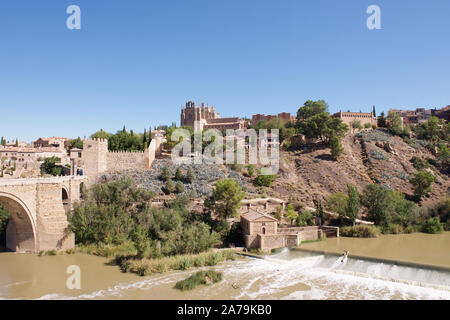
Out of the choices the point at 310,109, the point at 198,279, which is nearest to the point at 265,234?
the point at 198,279

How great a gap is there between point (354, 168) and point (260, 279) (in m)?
23.0

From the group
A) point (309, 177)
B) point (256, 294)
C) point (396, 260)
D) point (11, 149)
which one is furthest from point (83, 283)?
point (11, 149)

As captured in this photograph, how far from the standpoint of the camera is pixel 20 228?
17125mm

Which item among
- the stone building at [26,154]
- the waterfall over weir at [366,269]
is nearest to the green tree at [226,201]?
the waterfall over weir at [366,269]

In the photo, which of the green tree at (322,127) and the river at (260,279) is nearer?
the river at (260,279)

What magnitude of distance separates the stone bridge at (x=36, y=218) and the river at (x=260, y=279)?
0.85m

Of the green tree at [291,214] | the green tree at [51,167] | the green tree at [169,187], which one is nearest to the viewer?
the green tree at [291,214]

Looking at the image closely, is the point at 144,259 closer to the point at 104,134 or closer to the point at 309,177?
the point at 309,177

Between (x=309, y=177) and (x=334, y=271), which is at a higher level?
(x=309, y=177)

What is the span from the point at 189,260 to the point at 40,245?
8480 mm

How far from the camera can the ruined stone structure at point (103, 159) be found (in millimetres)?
24656

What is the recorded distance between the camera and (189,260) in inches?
620

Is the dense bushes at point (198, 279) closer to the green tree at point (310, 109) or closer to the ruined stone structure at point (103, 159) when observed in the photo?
the ruined stone structure at point (103, 159)

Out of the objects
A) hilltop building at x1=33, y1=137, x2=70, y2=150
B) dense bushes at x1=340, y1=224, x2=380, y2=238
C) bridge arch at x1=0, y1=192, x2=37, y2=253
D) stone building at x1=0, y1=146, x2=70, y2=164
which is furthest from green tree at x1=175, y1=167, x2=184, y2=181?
hilltop building at x1=33, y1=137, x2=70, y2=150
